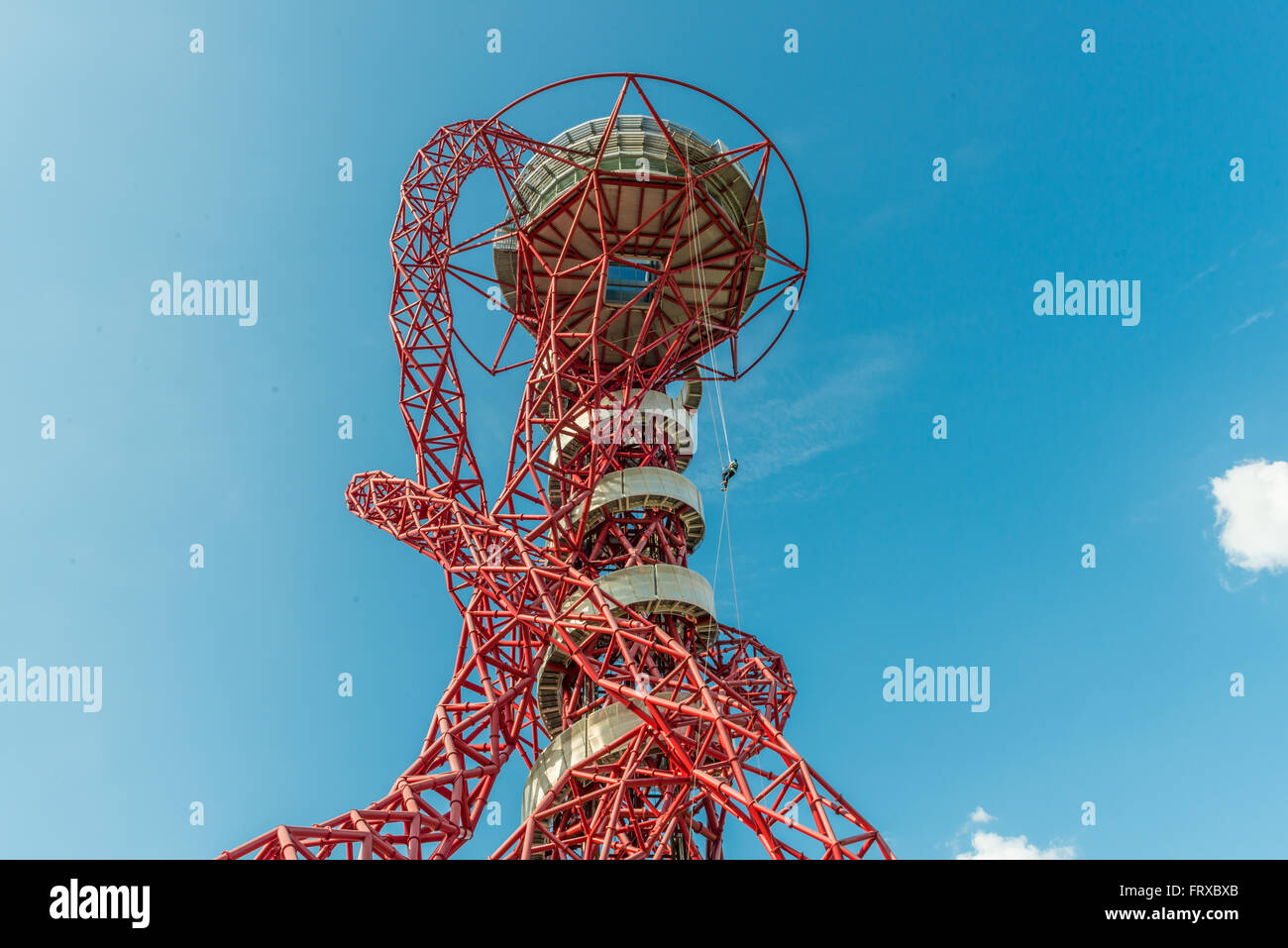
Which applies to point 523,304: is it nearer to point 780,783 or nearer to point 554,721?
point 554,721

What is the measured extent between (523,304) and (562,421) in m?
8.73

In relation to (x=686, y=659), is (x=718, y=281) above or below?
above

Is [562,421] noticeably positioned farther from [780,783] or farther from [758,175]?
[780,783]

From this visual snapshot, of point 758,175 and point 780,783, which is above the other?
point 758,175
